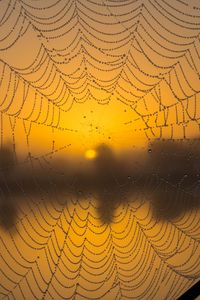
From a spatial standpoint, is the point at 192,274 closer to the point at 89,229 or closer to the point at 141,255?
the point at 141,255

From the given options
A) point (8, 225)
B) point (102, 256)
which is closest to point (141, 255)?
point (102, 256)

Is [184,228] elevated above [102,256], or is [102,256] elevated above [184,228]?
[184,228]

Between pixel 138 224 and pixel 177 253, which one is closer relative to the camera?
pixel 177 253

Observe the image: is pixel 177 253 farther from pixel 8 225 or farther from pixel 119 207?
pixel 8 225

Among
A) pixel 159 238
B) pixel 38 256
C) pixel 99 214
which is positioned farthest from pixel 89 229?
pixel 159 238

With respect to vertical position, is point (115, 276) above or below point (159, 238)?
below

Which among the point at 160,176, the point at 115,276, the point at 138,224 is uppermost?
the point at 160,176

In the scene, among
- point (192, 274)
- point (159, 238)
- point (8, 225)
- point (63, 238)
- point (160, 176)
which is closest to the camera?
point (192, 274)

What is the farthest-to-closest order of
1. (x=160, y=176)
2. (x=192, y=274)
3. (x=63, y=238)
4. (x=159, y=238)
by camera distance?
(x=160, y=176)
(x=63, y=238)
(x=159, y=238)
(x=192, y=274)

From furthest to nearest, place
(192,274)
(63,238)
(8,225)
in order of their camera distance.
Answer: (63,238) → (8,225) → (192,274)
